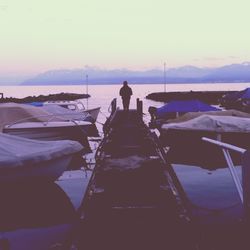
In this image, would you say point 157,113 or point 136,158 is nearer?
point 136,158

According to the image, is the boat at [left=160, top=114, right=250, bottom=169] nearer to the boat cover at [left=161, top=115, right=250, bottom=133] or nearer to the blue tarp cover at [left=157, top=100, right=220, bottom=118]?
the boat cover at [left=161, top=115, right=250, bottom=133]

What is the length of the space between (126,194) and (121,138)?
11594 mm

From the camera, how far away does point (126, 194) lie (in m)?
10.0

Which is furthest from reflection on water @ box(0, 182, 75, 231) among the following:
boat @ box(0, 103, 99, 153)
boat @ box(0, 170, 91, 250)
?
boat @ box(0, 103, 99, 153)

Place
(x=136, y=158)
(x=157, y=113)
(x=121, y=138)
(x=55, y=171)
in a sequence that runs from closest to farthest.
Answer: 1. (x=55, y=171)
2. (x=136, y=158)
3. (x=121, y=138)
4. (x=157, y=113)

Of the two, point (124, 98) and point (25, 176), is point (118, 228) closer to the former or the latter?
point (25, 176)

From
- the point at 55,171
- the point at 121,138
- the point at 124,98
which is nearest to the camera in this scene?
the point at 55,171

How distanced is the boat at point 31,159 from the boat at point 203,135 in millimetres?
6235

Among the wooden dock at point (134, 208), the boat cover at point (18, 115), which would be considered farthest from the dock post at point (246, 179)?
the boat cover at point (18, 115)

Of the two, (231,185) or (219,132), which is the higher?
(219,132)

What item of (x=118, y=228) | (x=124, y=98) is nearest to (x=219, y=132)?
(x=118, y=228)

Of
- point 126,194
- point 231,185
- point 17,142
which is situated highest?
point 17,142

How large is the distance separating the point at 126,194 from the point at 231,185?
6.21 meters

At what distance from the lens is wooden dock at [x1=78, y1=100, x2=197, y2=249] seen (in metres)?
7.13
